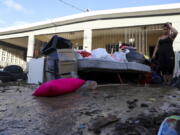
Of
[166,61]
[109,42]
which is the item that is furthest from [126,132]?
[109,42]

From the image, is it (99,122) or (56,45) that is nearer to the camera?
(99,122)

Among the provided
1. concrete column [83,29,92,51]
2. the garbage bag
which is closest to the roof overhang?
concrete column [83,29,92,51]

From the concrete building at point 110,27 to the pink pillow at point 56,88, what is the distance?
4.18 meters

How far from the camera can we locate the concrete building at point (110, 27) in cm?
702

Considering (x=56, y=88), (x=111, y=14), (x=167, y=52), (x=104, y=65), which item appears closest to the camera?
(x=56, y=88)

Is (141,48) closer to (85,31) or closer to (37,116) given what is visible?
(85,31)

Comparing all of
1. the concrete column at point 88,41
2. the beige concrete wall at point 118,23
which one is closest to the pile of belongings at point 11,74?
the concrete column at point 88,41

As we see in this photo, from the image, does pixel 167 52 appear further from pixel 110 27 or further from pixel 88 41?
pixel 88 41

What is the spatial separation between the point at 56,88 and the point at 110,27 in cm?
585

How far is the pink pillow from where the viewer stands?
2.40m

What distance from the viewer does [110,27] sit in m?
7.85

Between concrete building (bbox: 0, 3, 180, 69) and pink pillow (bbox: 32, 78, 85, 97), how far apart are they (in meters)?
4.18

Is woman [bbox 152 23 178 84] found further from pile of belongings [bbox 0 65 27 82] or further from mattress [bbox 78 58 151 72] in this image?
pile of belongings [bbox 0 65 27 82]

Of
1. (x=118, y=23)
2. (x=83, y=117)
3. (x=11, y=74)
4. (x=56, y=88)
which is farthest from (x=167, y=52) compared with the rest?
(x=118, y=23)
